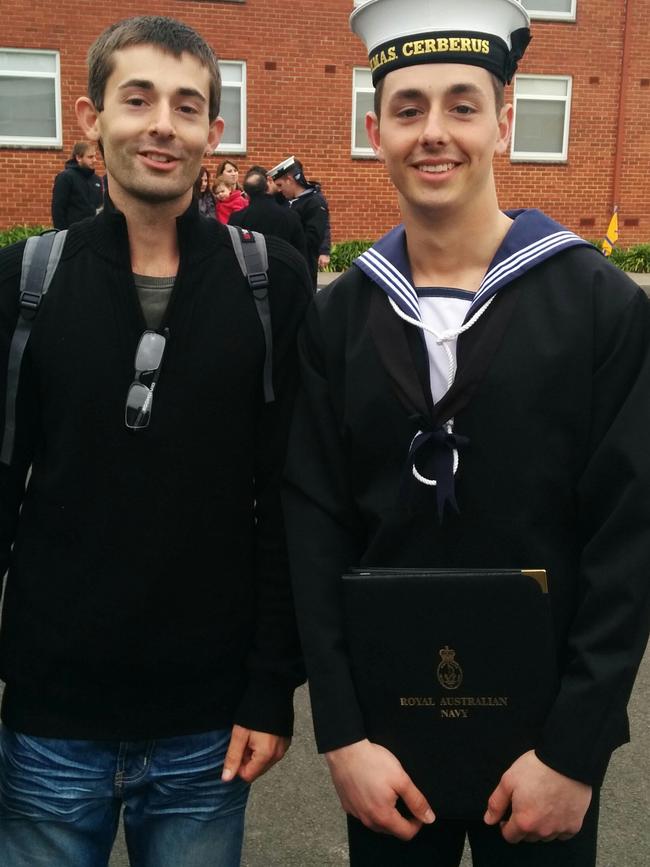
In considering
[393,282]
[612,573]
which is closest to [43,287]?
[393,282]

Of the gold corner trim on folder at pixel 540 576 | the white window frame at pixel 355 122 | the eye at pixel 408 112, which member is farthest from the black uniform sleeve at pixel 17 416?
the white window frame at pixel 355 122

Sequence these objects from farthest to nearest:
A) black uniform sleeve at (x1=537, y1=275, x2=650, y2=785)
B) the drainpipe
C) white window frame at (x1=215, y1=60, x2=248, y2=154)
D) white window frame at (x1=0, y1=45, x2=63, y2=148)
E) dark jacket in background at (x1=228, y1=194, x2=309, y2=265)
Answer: the drainpipe, white window frame at (x1=215, y1=60, x2=248, y2=154), white window frame at (x1=0, y1=45, x2=63, y2=148), dark jacket in background at (x1=228, y1=194, x2=309, y2=265), black uniform sleeve at (x1=537, y1=275, x2=650, y2=785)

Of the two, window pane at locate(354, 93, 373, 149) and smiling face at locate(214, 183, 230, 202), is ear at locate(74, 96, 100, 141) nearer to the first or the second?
smiling face at locate(214, 183, 230, 202)

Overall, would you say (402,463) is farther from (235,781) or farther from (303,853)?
(303,853)

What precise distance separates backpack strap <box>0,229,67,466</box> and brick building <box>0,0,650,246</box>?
16839 mm

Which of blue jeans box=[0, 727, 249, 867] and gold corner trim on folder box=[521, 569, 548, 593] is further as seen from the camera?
blue jeans box=[0, 727, 249, 867]

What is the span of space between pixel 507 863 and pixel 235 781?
54cm

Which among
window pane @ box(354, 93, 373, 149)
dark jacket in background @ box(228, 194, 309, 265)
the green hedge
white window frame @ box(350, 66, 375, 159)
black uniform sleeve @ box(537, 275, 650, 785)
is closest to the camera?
black uniform sleeve @ box(537, 275, 650, 785)

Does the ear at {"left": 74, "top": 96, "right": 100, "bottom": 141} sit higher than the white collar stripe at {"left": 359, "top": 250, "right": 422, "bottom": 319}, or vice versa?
the ear at {"left": 74, "top": 96, "right": 100, "bottom": 141}

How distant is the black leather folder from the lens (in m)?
1.82

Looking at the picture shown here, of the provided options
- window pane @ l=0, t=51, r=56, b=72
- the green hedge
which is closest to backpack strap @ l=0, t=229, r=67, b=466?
the green hedge

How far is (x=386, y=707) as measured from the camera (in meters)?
1.89

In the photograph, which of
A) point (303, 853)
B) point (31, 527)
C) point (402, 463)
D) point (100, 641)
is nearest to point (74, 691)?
point (100, 641)

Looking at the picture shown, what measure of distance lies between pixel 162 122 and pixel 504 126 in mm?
658
